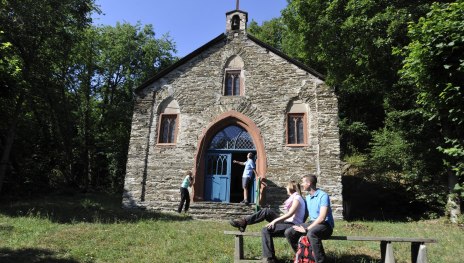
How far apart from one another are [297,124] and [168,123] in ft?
16.9

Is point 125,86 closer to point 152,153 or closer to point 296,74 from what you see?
point 152,153

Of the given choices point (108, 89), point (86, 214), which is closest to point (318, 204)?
point (86, 214)

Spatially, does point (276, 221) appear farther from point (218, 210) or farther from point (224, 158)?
point (224, 158)

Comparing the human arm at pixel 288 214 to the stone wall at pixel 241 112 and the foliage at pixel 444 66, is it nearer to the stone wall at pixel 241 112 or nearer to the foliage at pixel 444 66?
the foliage at pixel 444 66

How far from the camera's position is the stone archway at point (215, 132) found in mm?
12891

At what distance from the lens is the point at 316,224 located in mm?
5438

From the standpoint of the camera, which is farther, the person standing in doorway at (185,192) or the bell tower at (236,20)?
the bell tower at (236,20)

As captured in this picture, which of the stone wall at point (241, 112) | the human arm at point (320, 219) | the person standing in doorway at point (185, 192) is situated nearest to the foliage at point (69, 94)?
the stone wall at point (241, 112)

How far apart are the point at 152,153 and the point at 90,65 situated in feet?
47.7

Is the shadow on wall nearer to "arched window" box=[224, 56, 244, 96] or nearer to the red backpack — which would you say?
"arched window" box=[224, 56, 244, 96]

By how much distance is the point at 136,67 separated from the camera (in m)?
27.0

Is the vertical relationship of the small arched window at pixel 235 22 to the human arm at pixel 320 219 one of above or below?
above

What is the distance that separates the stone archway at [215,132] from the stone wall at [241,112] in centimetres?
17

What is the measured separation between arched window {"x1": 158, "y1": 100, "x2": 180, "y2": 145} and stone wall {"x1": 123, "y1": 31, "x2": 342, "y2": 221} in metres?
0.21
